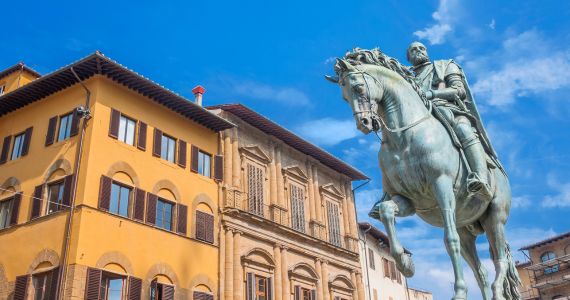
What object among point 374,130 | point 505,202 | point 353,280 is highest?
point 353,280

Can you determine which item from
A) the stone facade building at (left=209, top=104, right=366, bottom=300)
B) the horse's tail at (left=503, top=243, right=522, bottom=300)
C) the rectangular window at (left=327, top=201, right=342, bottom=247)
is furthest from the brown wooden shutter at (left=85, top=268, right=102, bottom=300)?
the horse's tail at (left=503, top=243, right=522, bottom=300)

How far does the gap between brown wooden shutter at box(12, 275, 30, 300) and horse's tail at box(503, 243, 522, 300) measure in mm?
17243

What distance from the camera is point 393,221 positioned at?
5.29 m

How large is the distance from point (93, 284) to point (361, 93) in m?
15.5

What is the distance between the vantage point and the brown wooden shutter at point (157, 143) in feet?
75.3

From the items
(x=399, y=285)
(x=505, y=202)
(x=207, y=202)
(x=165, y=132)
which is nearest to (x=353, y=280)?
(x=399, y=285)

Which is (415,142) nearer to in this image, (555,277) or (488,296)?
(488,296)

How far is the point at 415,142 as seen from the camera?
548 cm

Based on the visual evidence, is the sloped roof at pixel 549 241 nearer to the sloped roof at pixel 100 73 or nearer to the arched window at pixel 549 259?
the arched window at pixel 549 259

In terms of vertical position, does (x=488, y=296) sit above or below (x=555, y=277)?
below

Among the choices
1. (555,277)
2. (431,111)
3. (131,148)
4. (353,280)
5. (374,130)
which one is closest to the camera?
(374,130)

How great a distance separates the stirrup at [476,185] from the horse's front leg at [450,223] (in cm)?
28

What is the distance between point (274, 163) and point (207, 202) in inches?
215

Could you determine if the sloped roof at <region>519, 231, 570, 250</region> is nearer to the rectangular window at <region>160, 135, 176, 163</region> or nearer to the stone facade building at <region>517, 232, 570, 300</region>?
the stone facade building at <region>517, 232, 570, 300</region>
